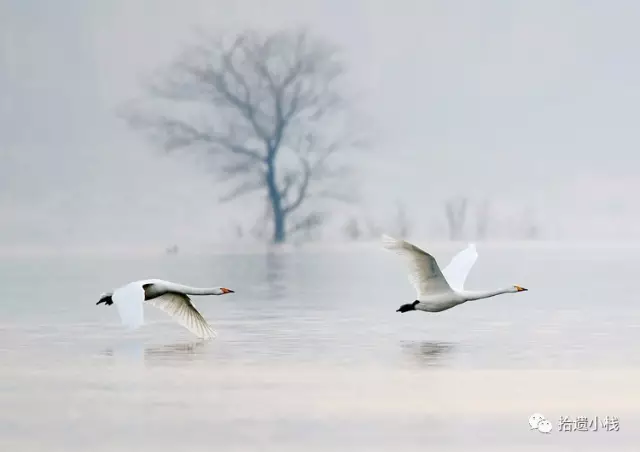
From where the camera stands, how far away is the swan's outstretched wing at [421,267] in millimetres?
10852

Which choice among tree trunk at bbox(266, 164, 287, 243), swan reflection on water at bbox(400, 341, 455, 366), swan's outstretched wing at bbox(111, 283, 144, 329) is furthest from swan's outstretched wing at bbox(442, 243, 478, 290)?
tree trunk at bbox(266, 164, 287, 243)

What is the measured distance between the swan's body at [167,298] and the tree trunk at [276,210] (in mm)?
22003

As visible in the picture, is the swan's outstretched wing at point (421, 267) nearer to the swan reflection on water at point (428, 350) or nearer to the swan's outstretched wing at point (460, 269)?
the swan reflection on water at point (428, 350)

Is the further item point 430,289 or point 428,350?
point 430,289

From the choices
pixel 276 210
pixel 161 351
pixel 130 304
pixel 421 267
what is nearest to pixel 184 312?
pixel 161 351

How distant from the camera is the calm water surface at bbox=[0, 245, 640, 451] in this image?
25.4 feet

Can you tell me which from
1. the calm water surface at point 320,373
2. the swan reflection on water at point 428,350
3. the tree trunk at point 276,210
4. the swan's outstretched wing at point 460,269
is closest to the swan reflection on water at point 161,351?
the calm water surface at point 320,373

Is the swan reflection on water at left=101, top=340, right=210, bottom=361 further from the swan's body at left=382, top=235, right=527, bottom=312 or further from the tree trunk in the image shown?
the tree trunk

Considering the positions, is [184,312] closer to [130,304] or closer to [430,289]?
[130,304]

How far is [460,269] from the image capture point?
1233 cm

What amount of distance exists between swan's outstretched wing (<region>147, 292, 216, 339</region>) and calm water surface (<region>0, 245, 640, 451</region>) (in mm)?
129

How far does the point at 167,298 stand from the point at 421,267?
76.8 inches

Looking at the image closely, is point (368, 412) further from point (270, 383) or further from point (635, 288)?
point (635, 288)

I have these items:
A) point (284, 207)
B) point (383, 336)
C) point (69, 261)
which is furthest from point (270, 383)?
point (284, 207)
